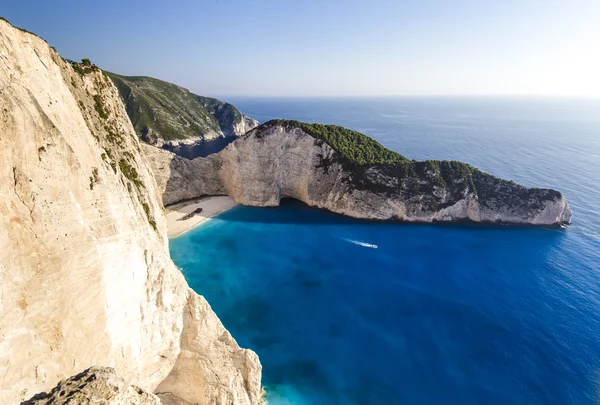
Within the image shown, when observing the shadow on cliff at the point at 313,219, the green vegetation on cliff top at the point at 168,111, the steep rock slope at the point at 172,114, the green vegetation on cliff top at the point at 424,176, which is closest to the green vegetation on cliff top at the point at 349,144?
the green vegetation on cliff top at the point at 424,176

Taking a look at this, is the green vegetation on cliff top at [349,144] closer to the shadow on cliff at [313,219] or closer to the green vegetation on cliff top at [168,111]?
the shadow on cliff at [313,219]

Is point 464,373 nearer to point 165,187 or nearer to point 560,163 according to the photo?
point 165,187

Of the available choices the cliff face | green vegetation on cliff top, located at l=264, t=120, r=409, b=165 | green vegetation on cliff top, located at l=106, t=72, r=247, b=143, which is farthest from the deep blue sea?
green vegetation on cliff top, located at l=106, t=72, r=247, b=143

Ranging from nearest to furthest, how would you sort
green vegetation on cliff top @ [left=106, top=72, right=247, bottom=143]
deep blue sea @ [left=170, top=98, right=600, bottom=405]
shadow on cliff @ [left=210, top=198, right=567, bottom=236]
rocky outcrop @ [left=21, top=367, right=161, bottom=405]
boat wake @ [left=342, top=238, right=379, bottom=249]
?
1. rocky outcrop @ [left=21, top=367, right=161, bottom=405]
2. deep blue sea @ [left=170, top=98, right=600, bottom=405]
3. boat wake @ [left=342, top=238, right=379, bottom=249]
4. shadow on cliff @ [left=210, top=198, right=567, bottom=236]
5. green vegetation on cliff top @ [left=106, top=72, right=247, bottom=143]

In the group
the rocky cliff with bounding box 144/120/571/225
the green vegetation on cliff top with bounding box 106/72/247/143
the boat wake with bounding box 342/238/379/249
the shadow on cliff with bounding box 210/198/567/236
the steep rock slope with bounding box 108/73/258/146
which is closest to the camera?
the boat wake with bounding box 342/238/379/249

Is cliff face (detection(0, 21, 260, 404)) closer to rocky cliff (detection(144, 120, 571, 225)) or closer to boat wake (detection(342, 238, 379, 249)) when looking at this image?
boat wake (detection(342, 238, 379, 249))

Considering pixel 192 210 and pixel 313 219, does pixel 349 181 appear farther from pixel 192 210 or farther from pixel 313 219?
pixel 192 210

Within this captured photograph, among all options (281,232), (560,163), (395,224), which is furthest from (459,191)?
(560,163)
